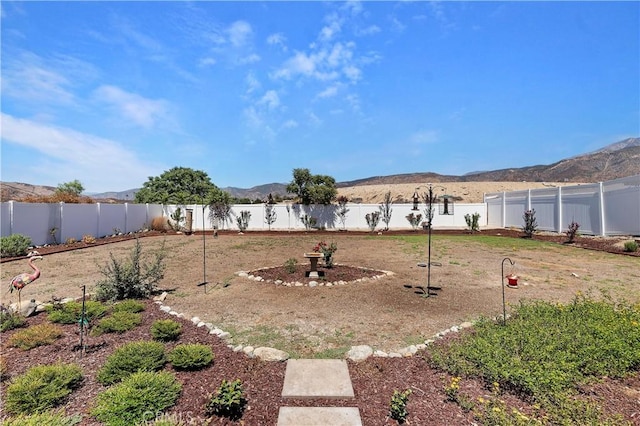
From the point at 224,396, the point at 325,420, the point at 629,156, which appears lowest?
the point at 325,420

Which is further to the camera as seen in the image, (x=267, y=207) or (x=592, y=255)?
(x=267, y=207)

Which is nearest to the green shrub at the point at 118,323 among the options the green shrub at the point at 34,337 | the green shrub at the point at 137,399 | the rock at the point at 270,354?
the green shrub at the point at 34,337

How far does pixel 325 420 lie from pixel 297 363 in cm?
95

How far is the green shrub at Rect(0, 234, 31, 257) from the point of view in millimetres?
10883

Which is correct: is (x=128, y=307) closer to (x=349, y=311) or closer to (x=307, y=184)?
(x=349, y=311)

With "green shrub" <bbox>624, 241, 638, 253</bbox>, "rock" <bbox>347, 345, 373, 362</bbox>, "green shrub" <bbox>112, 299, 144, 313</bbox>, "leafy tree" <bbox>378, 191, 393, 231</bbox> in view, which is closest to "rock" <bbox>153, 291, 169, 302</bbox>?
"green shrub" <bbox>112, 299, 144, 313</bbox>

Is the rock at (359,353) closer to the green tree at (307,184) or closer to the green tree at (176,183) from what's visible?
the green tree at (307,184)

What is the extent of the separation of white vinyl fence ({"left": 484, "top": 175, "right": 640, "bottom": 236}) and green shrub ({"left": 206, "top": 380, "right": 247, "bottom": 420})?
54.3 feet

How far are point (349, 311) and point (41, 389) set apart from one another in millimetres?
3926

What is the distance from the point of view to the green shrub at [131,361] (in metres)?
3.06

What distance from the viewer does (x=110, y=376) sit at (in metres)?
3.06

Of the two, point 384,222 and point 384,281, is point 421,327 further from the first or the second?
point 384,222

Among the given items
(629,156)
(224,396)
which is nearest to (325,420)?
(224,396)

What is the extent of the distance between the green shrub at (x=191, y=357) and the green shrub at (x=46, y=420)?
909 mm
